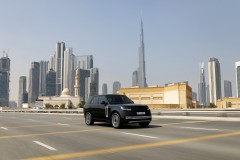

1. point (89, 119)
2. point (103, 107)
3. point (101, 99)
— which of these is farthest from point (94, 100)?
point (103, 107)

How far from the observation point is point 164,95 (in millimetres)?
113938

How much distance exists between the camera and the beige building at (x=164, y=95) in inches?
4126

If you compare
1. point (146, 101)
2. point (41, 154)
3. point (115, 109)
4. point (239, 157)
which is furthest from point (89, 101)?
point (146, 101)

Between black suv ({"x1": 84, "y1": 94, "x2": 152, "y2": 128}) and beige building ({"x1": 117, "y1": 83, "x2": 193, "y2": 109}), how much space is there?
83.8m

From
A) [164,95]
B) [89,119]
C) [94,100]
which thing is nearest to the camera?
[94,100]

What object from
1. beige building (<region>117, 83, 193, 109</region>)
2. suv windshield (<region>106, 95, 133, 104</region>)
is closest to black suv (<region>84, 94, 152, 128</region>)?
suv windshield (<region>106, 95, 133, 104</region>)

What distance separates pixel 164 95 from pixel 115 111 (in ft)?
328

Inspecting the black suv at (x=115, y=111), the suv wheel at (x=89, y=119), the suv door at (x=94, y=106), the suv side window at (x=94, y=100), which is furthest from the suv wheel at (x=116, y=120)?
the suv wheel at (x=89, y=119)

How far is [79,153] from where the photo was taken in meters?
7.92

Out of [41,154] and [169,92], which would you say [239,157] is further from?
[169,92]

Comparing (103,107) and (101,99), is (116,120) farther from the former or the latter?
(101,99)

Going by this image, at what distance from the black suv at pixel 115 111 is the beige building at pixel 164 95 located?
83812mm

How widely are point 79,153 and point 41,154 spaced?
99 cm

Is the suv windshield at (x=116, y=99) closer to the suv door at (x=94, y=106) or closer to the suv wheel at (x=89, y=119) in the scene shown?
the suv door at (x=94, y=106)
